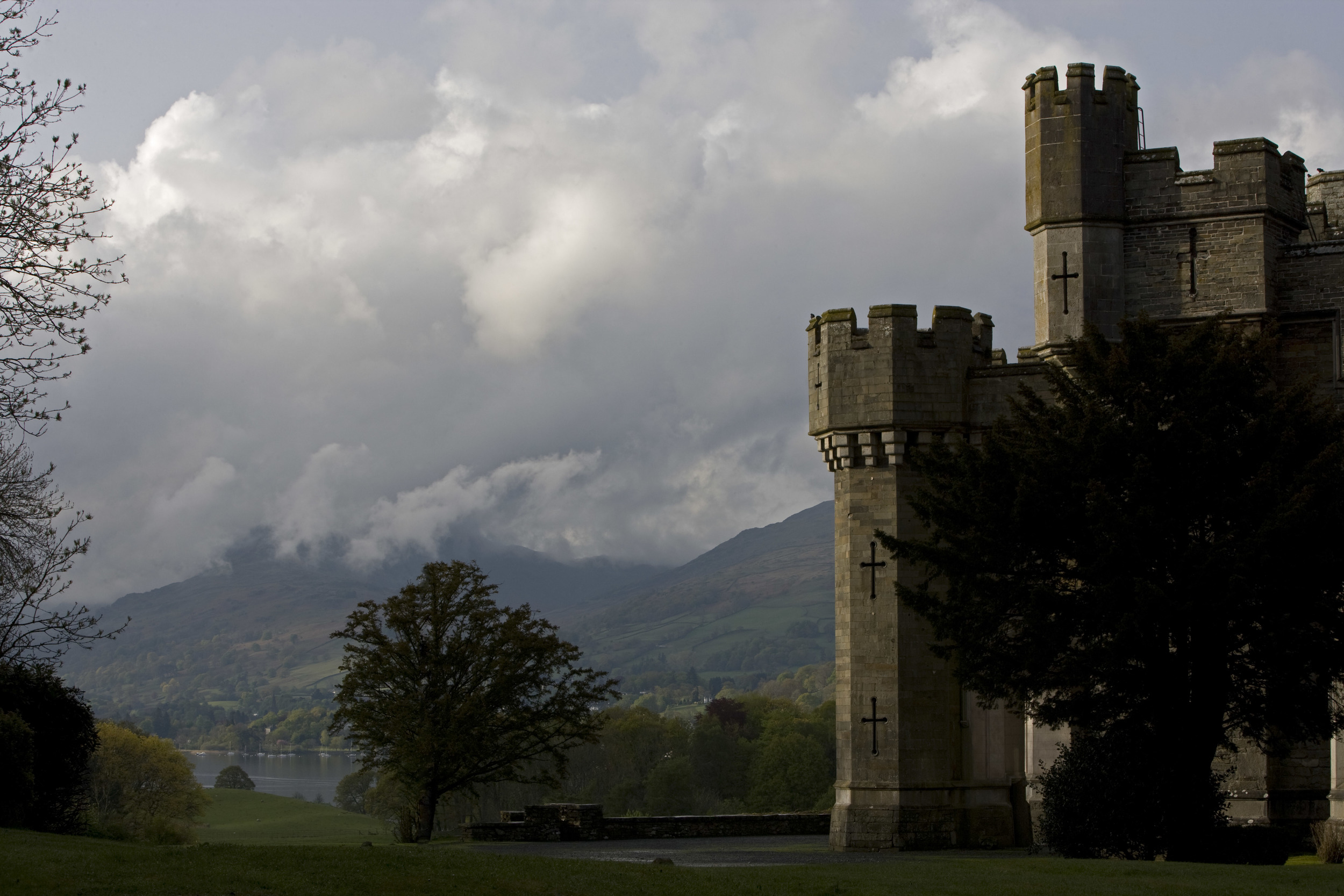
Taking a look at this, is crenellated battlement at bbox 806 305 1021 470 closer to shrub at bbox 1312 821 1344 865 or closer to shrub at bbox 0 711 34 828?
shrub at bbox 1312 821 1344 865

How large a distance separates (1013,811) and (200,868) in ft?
62.7

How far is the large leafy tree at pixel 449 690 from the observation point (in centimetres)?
4109

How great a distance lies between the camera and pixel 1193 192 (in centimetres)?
3155

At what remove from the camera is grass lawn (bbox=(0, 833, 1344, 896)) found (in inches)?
655

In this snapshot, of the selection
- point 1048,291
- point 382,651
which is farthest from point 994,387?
point 382,651

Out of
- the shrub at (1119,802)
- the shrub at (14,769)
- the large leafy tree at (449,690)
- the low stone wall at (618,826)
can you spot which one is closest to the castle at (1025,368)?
the shrub at (1119,802)

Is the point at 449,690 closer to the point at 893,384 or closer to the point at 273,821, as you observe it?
the point at 893,384

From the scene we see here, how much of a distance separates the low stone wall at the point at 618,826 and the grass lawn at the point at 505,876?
484 inches

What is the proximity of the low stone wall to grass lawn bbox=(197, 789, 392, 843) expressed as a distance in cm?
8346

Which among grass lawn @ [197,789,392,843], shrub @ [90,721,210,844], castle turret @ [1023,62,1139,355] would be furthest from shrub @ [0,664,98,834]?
grass lawn @ [197,789,392,843]

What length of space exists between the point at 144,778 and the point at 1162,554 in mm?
95869

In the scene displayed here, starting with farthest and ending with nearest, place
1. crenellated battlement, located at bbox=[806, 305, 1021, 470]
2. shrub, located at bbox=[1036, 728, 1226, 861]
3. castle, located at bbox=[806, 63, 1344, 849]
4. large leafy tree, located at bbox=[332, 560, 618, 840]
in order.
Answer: large leafy tree, located at bbox=[332, 560, 618, 840] → crenellated battlement, located at bbox=[806, 305, 1021, 470] → castle, located at bbox=[806, 63, 1344, 849] → shrub, located at bbox=[1036, 728, 1226, 861]

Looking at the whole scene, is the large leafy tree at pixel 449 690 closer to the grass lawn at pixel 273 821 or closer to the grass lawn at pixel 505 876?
the grass lawn at pixel 505 876

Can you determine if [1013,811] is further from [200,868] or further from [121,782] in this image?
[121,782]
